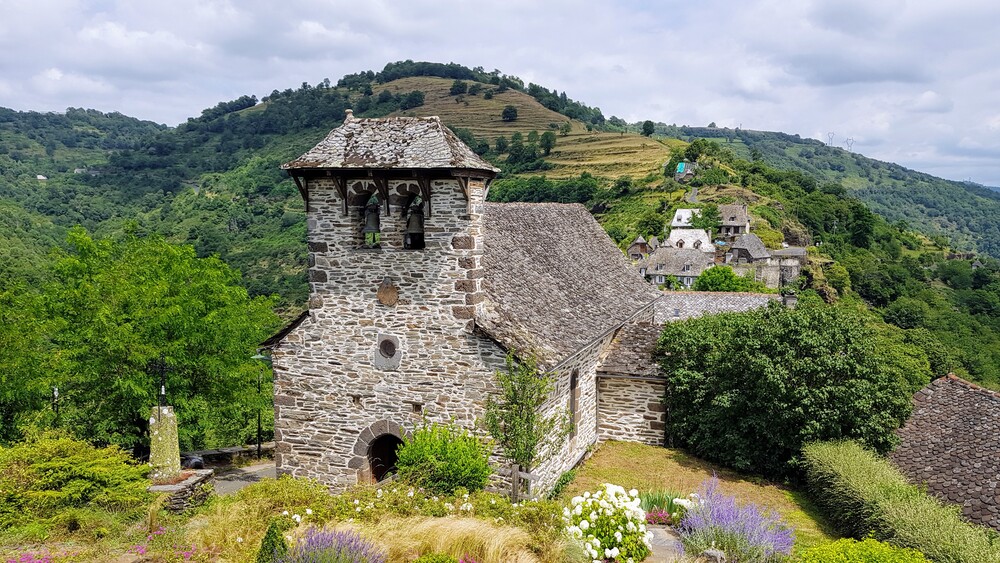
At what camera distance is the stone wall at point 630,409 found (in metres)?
19.4

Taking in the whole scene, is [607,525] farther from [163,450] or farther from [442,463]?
[163,450]

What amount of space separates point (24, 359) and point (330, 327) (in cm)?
1129

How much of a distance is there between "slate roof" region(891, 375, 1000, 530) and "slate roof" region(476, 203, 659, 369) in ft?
27.4

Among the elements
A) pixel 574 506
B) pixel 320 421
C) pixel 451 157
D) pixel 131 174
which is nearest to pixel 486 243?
pixel 451 157

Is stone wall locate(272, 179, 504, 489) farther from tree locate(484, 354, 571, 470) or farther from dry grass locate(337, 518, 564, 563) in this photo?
dry grass locate(337, 518, 564, 563)

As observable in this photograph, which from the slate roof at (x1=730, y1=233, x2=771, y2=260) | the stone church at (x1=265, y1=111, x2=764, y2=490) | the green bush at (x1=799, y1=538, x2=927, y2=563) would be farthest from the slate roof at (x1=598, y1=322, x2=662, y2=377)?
the slate roof at (x1=730, y1=233, x2=771, y2=260)

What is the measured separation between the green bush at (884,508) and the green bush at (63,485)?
1407 centimetres

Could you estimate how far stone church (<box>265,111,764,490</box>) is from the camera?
518 inches

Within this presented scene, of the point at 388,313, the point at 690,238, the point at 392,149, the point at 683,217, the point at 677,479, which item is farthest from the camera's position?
the point at 683,217

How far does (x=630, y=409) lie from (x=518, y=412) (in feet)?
25.8

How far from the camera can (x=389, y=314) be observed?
1373 centimetres

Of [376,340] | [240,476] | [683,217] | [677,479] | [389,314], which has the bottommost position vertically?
[240,476]

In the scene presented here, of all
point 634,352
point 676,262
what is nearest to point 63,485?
point 634,352

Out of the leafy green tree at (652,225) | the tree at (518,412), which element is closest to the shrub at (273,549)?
the tree at (518,412)
